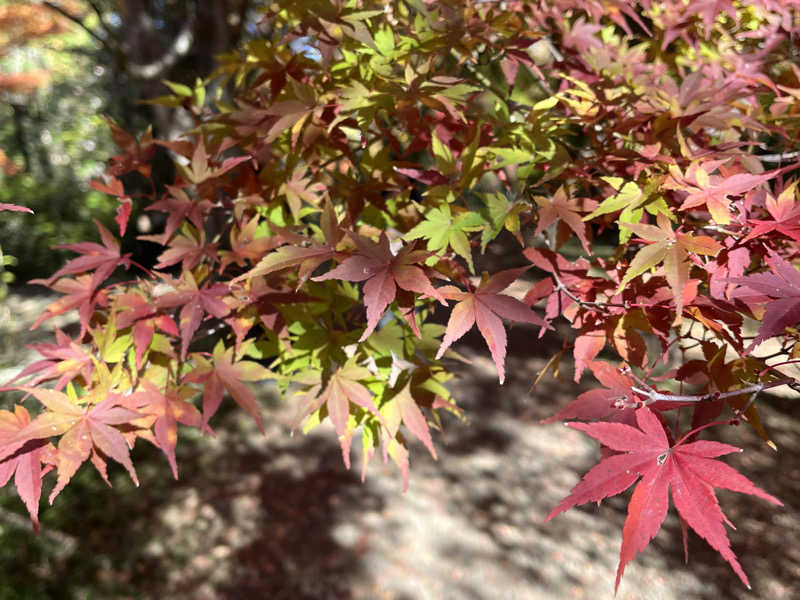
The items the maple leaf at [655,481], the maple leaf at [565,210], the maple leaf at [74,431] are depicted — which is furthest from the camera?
the maple leaf at [565,210]

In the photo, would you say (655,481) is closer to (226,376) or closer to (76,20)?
(226,376)

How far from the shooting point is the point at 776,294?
797 millimetres

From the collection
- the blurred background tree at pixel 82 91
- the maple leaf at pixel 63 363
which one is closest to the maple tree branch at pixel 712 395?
the maple leaf at pixel 63 363

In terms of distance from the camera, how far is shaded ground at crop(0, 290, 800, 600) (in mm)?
2754

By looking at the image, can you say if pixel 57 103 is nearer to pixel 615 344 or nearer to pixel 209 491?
pixel 209 491

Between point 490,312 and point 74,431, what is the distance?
877mm

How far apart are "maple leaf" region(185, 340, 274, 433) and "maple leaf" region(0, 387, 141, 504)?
0.59 feet

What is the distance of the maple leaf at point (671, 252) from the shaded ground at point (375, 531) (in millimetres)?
2407

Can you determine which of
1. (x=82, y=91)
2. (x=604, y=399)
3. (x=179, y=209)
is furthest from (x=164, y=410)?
(x=82, y=91)

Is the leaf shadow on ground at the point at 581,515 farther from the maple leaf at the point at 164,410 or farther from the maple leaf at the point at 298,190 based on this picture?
the maple leaf at the point at 164,410

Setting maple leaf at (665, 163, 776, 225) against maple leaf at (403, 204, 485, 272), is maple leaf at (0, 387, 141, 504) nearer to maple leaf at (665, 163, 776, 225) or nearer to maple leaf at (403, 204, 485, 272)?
maple leaf at (403, 204, 485, 272)

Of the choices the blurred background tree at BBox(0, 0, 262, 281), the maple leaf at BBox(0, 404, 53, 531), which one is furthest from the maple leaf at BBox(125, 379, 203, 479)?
the blurred background tree at BBox(0, 0, 262, 281)

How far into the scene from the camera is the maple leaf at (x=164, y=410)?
1.15 meters

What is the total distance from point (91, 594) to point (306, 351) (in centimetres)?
240
